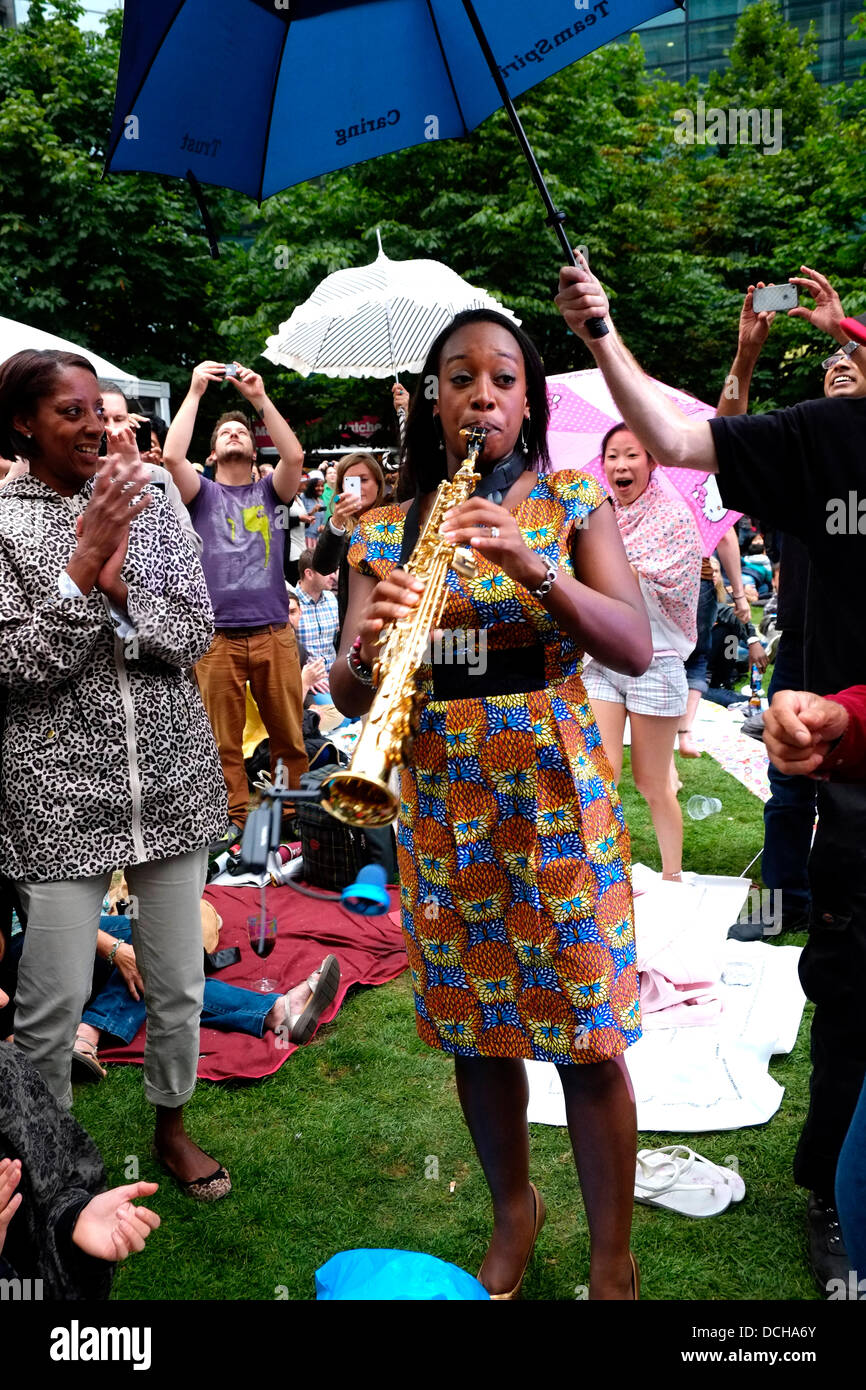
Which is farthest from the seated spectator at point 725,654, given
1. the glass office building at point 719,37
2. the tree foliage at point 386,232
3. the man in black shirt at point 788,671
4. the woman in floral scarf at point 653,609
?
the glass office building at point 719,37

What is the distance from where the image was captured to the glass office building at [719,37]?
4475cm

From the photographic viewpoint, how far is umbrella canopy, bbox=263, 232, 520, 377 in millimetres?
7984

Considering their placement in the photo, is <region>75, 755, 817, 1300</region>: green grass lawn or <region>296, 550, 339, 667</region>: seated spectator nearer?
<region>75, 755, 817, 1300</region>: green grass lawn

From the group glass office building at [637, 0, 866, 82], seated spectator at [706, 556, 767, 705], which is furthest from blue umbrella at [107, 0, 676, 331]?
glass office building at [637, 0, 866, 82]

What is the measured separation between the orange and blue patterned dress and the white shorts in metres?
2.63

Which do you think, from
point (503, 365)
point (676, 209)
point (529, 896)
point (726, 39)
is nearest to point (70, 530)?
point (503, 365)

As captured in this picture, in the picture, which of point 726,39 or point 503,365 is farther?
point 726,39

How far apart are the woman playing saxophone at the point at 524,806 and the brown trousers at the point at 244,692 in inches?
155

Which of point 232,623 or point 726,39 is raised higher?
point 726,39

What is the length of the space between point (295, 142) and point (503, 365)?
1401mm

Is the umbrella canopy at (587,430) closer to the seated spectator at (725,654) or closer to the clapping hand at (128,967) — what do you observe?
the clapping hand at (128,967)

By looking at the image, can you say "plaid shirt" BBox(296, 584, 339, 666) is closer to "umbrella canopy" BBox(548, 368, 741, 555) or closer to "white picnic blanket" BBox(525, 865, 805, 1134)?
"umbrella canopy" BBox(548, 368, 741, 555)
